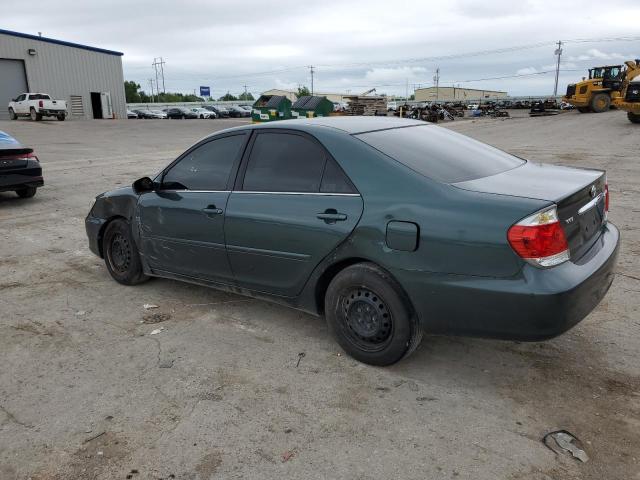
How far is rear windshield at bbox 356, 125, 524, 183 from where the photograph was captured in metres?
3.34

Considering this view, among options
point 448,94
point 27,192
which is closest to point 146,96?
point 448,94

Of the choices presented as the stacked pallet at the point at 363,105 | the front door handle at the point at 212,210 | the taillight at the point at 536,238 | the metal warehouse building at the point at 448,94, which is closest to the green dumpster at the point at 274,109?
the stacked pallet at the point at 363,105

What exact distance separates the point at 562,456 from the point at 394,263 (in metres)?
1.31

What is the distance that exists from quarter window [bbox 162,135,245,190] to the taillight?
7.25ft

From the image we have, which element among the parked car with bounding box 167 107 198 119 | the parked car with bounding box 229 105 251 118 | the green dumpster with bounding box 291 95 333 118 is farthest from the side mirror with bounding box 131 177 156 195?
the parked car with bounding box 229 105 251 118

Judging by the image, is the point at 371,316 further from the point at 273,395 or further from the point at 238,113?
the point at 238,113

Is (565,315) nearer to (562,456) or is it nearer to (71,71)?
(562,456)

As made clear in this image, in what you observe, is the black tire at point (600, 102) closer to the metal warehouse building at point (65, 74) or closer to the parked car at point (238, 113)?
the metal warehouse building at point (65, 74)

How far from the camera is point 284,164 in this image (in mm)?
3809

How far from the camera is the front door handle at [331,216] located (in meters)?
3.37

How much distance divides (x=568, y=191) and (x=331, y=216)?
1411 millimetres

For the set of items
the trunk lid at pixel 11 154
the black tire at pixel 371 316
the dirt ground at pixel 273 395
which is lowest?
the dirt ground at pixel 273 395

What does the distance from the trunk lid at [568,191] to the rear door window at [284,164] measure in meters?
0.99

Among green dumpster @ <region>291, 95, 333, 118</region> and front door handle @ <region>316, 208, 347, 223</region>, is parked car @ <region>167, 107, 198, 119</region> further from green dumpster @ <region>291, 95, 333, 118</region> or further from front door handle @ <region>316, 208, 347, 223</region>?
front door handle @ <region>316, 208, 347, 223</region>
